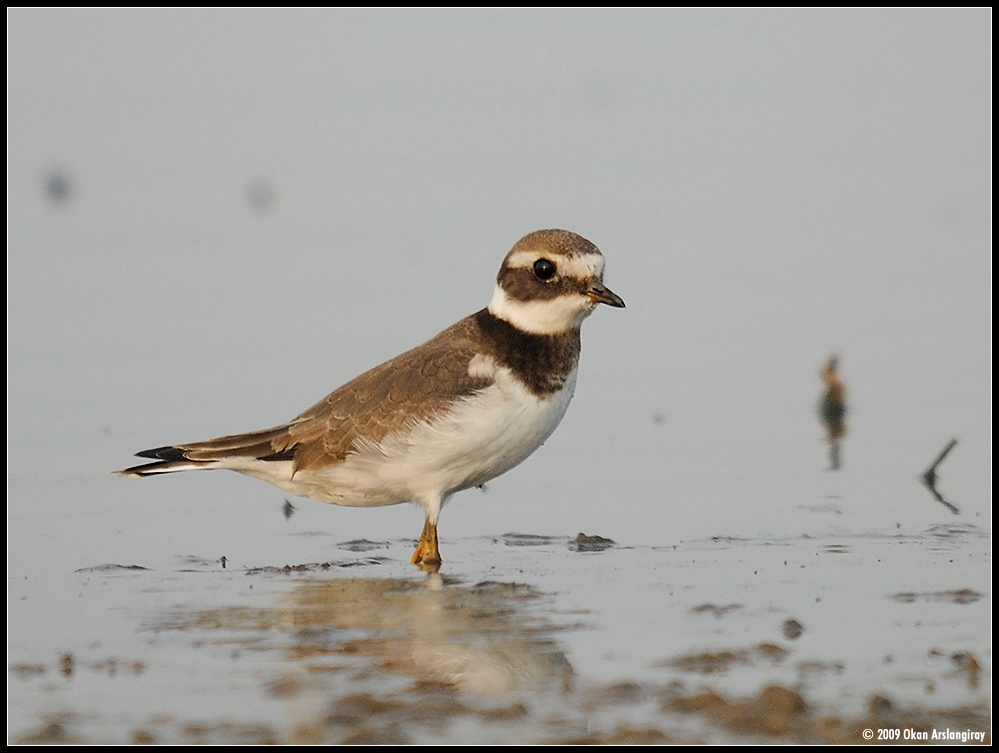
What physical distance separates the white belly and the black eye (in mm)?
523

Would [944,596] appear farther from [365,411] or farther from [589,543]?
[365,411]

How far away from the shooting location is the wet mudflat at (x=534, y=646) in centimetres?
474

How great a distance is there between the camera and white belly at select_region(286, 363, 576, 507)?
7.46m

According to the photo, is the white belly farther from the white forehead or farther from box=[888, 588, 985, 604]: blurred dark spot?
box=[888, 588, 985, 604]: blurred dark spot

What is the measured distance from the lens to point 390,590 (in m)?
6.89

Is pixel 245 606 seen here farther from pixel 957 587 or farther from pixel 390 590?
pixel 957 587

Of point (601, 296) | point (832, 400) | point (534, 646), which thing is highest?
point (601, 296)

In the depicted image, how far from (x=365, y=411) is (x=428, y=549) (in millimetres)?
800

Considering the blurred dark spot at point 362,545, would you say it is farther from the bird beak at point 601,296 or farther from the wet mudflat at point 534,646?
the bird beak at point 601,296

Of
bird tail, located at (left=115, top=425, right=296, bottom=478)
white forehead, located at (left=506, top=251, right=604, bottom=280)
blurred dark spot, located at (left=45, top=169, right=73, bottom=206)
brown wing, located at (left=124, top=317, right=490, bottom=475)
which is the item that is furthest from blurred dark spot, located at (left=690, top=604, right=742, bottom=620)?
blurred dark spot, located at (left=45, top=169, right=73, bottom=206)

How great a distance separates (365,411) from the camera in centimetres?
780

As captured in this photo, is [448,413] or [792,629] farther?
[448,413]

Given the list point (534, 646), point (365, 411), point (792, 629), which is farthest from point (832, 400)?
point (534, 646)

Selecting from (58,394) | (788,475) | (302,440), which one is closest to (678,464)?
(788,475)
